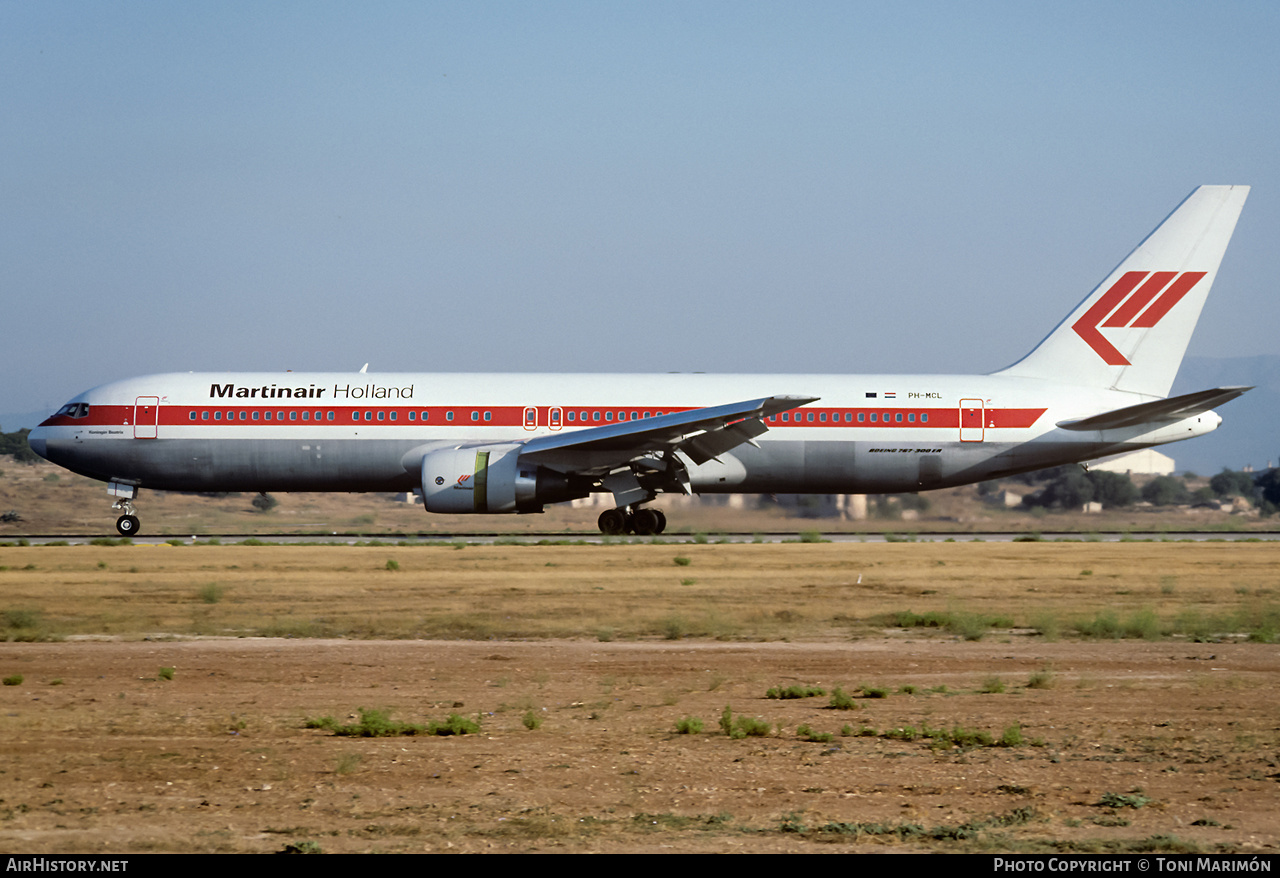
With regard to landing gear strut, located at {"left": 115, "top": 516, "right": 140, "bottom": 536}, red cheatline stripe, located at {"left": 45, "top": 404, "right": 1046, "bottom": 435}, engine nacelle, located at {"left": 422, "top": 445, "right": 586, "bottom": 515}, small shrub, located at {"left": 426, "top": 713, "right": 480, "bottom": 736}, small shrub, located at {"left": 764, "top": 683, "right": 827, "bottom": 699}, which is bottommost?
small shrub, located at {"left": 426, "top": 713, "right": 480, "bottom": 736}

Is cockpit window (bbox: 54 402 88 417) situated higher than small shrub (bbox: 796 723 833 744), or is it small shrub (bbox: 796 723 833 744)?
cockpit window (bbox: 54 402 88 417)

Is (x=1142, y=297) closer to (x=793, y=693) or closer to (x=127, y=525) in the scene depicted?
(x=793, y=693)

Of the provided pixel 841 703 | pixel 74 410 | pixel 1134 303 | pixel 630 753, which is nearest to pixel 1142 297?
pixel 1134 303

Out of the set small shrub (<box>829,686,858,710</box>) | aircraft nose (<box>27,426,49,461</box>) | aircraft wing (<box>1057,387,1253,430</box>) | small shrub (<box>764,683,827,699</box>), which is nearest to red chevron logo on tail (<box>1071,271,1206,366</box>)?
aircraft wing (<box>1057,387,1253,430</box>)

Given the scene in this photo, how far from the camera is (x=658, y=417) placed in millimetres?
28922

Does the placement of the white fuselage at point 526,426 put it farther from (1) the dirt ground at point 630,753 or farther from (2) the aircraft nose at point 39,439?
(1) the dirt ground at point 630,753

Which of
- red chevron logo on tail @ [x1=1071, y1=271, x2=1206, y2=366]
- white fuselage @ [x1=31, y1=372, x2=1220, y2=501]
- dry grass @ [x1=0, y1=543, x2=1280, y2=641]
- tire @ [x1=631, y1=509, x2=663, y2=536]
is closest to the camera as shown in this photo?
dry grass @ [x1=0, y1=543, x2=1280, y2=641]

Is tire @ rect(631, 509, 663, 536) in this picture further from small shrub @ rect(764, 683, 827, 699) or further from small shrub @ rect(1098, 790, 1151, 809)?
small shrub @ rect(1098, 790, 1151, 809)

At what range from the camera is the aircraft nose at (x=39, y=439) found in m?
31.3

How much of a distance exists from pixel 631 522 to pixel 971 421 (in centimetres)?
864

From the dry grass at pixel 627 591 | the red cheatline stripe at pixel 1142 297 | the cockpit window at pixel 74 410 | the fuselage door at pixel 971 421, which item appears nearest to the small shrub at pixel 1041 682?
the dry grass at pixel 627 591

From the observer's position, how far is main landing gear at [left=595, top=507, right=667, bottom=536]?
101ft

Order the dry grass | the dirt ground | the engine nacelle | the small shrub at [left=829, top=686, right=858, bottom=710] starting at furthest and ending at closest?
the engine nacelle < the dry grass < the small shrub at [left=829, top=686, right=858, bottom=710] < the dirt ground

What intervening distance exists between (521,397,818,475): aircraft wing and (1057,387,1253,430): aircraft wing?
7989 mm
